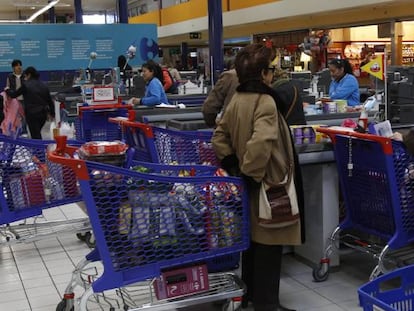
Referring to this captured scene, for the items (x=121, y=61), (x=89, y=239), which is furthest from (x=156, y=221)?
(x=121, y=61)

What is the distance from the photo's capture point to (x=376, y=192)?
3430 mm

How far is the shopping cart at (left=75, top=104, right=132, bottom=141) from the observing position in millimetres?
6762

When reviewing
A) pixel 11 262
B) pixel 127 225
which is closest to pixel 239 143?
pixel 127 225

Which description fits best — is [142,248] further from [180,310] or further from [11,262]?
[11,262]

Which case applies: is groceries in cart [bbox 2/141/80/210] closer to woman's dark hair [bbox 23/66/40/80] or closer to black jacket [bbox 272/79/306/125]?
black jacket [bbox 272/79/306/125]

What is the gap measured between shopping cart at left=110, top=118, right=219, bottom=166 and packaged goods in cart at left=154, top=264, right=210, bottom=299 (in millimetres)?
1234

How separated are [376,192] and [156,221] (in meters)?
1.39

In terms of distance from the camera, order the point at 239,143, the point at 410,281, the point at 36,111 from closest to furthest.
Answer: the point at 410,281 → the point at 239,143 → the point at 36,111

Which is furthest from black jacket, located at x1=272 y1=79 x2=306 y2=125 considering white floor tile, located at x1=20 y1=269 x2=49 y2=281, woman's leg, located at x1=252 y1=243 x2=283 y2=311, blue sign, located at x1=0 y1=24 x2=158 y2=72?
blue sign, located at x1=0 y1=24 x2=158 y2=72

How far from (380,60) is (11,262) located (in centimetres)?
329

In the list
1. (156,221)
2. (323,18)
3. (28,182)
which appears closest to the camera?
(156,221)

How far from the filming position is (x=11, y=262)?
4562mm

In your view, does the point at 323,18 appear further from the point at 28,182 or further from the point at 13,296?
the point at 13,296

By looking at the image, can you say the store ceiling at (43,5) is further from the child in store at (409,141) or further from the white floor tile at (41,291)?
the child in store at (409,141)
